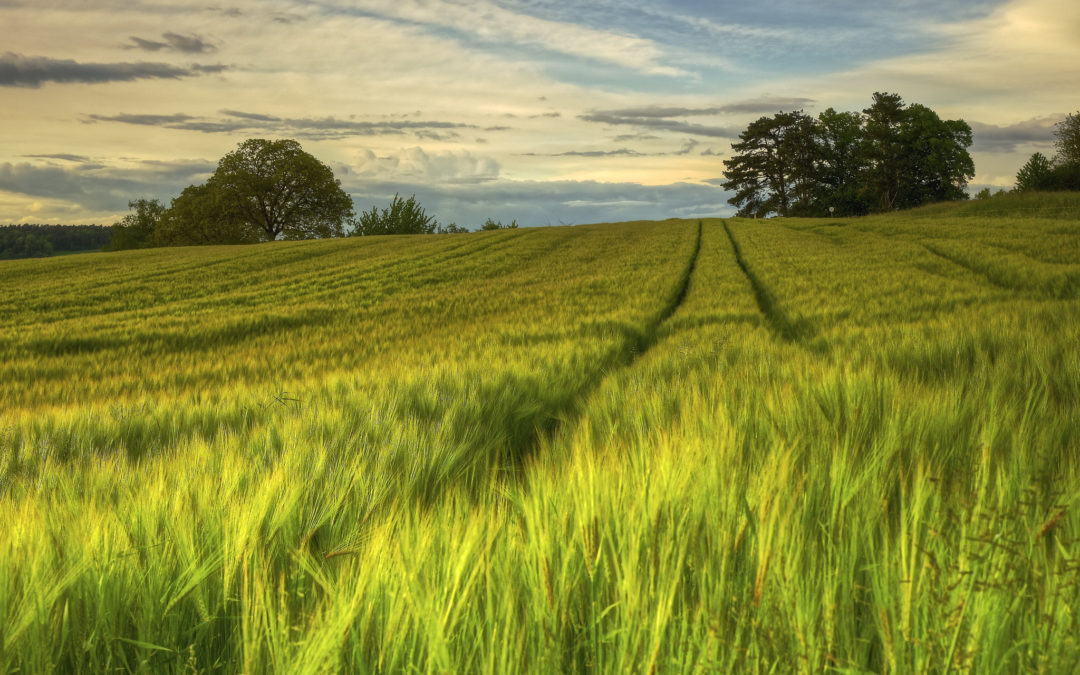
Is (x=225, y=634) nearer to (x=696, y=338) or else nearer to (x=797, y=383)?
(x=797, y=383)

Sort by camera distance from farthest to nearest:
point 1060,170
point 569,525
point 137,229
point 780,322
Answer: point 137,229, point 1060,170, point 780,322, point 569,525

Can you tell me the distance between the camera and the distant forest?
3499 inches

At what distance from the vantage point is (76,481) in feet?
6.30

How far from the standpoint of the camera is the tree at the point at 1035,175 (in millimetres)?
54844

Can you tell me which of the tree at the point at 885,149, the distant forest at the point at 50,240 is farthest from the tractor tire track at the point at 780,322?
the distant forest at the point at 50,240

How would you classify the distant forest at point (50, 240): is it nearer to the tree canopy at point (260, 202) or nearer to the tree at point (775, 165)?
the tree canopy at point (260, 202)

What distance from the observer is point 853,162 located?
7519 centimetres

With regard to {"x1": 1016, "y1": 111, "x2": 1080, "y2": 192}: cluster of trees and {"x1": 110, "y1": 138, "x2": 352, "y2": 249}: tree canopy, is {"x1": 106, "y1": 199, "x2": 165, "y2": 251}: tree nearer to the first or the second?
{"x1": 110, "y1": 138, "x2": 352, "y2": 249}: tree canopy

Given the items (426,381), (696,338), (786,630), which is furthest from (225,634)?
(696,338)

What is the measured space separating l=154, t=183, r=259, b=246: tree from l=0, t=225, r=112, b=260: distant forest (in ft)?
72.2

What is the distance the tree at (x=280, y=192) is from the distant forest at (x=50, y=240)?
103ft

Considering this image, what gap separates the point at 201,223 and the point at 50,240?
55.7 metres

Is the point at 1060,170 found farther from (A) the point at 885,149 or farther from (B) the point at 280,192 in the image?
(B) the point at 280,192

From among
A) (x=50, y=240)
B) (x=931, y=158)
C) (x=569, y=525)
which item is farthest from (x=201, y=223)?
(x=931, y=158)
